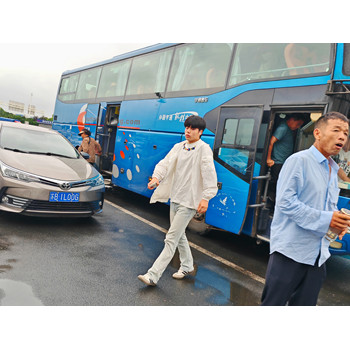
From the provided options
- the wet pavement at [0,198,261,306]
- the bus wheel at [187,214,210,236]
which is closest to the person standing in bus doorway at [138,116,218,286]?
the wet pavement at [0,198,261,306]

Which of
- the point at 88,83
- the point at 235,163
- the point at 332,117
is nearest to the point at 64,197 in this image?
the point at 235,163

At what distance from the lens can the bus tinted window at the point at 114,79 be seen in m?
9.02

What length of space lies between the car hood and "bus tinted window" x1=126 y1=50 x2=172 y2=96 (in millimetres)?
2779

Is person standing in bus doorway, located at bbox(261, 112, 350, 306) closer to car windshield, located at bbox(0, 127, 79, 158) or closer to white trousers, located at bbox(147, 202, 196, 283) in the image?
white trousers, located at bbox(147, 202, 196, 283)

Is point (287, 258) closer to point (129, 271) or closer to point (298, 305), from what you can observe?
point (298, 305)

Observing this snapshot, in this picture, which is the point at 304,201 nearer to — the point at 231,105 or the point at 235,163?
the point at 235,163

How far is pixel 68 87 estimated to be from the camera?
12.8 m

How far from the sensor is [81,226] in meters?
5.48

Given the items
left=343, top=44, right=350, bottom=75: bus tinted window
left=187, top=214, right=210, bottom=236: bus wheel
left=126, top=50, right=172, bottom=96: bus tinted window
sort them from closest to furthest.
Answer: left=343, top=44, right=350, bottom=75: bus tinted window → left=187, top=214, right=210, bottom=236: bus wheel → left=126, top=50, right=172, bottom=96: bus tinted window

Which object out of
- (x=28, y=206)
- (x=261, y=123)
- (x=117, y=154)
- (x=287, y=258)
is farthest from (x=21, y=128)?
(x=287, y=258)

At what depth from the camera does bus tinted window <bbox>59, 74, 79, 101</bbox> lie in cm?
1221

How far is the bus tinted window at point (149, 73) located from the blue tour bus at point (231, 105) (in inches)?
1.0

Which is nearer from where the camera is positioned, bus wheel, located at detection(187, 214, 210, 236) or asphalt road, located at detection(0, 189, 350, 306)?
asphalt road, located at detection(0, 189, 350, 306)

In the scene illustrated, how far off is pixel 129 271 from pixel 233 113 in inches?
119
